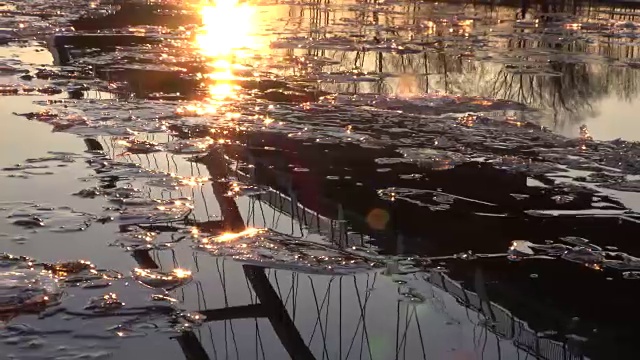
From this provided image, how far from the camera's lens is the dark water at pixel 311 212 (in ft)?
12.6

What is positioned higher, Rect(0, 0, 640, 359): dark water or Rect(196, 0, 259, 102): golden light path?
Rect(196, 0, 259, 102): golden light path

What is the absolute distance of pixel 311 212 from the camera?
5496 millimetres

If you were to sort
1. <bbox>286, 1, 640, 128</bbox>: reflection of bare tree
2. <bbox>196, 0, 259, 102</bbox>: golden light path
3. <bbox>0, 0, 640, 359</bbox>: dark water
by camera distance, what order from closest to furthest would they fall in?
<bbox>0, 0, 640, 359</bbox>: dark water → <bbox>196, 0, 259, 102</bbox>: golden light path → <bbox>286, 1, 640, 128</bbox>: reflection of bare tree

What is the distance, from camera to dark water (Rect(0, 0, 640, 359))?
3834mm

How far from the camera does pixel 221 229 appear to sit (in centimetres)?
502

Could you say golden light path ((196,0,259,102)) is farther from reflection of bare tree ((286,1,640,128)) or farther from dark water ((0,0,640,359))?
reflection of bare tree ((286,1,640,128))

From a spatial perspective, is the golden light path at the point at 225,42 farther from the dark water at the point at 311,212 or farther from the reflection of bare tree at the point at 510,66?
the reflection of bare tree at the point at 510,66

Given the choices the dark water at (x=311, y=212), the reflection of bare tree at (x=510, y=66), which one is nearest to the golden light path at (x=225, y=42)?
the dark water at (x=311, y=212)

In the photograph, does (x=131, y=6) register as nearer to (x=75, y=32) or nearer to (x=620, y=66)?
(x=75, y=32)

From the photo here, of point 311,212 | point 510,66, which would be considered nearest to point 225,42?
point 510,66

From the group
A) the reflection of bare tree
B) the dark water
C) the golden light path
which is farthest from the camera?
the reflection of bare tree

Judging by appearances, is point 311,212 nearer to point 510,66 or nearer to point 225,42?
point 510,66

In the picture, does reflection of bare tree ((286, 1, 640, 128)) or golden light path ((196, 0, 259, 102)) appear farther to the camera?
reflection of bare tree ((286, 1, 640, 128))

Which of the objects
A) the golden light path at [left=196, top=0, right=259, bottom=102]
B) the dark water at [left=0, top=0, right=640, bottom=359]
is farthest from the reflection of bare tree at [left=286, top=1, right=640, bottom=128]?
the golden light path at [left=196, top=0, right=259, bottom=102]
